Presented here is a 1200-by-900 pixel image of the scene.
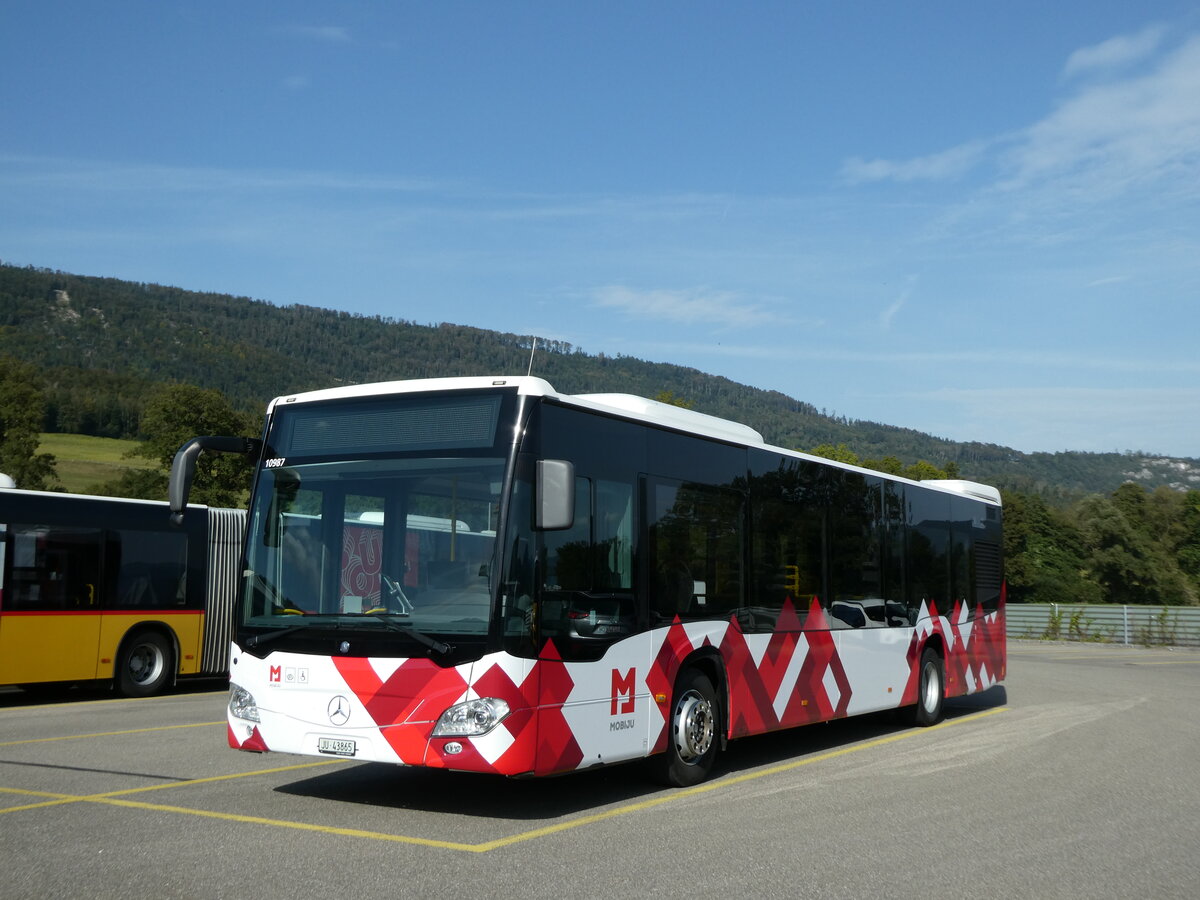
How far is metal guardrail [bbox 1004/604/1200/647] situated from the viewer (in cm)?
4059

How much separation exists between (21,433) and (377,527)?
155 feet

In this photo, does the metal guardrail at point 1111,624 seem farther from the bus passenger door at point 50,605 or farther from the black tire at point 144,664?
the bus passenger door at point 50,605

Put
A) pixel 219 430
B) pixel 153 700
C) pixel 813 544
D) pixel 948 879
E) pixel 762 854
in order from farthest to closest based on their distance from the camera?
pixel 219 430
pixel 153 700
pixel 813 544
pixel 762 854
pixel 948 879

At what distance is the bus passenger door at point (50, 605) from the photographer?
16.0 m

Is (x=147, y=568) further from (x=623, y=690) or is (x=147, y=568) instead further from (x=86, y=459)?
(x=86, y=459)

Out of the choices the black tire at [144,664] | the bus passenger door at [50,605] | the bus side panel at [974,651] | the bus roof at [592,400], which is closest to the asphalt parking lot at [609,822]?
the bus side panel at [974,651]

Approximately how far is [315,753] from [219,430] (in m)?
50.2

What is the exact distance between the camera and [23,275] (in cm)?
18562

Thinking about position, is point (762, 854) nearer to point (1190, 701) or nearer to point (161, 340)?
point (1190, 701)

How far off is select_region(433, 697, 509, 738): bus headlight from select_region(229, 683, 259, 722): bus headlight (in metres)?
1.62

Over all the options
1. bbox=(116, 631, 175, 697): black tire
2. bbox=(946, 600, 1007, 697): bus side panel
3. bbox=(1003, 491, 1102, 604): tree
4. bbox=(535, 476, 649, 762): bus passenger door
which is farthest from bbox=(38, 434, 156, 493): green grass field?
bbox=(1003, 491, 1102, 604): tree

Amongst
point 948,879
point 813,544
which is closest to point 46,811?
point 948,879

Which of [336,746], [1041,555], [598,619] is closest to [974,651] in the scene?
[598,619]

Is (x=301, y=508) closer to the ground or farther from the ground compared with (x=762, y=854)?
farther from the ground
